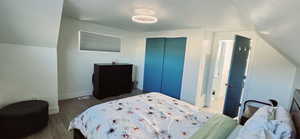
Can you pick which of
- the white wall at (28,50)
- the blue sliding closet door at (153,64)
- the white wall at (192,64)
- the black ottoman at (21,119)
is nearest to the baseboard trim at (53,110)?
the white wall at (28,50)

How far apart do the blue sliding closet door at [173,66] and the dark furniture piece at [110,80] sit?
114 cm

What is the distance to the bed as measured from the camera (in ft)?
4.47

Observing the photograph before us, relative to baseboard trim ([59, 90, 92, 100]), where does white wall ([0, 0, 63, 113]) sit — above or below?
above

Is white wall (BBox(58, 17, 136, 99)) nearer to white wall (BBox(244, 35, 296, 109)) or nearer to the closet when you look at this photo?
the closet

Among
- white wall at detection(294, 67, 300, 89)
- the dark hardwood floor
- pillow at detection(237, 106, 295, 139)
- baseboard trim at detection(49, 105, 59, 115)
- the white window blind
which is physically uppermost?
the white window blind

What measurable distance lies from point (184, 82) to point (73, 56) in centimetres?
297

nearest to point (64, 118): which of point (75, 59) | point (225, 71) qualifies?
point (75, 59)

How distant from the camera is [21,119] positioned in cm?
202

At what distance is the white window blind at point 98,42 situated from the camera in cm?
373

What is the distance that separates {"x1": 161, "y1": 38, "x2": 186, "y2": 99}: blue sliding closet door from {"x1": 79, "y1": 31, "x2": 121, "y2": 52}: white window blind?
163 cm

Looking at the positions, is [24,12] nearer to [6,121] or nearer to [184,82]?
[6,121]

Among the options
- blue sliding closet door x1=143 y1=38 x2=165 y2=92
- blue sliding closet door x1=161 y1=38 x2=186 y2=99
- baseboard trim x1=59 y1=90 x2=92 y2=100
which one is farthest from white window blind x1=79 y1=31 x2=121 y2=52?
blue sliding closet door x1=161 y1=38 x2=186 y2=99

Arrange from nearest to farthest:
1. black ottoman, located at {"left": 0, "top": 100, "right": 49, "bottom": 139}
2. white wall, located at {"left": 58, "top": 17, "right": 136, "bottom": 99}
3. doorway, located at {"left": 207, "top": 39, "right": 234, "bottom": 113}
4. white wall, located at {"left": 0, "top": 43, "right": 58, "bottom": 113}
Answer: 1. black ottoman, located at {"left": 0, "top": 100, "right": 49, "bottom": 139}
2. white wall, located at {"left": 0, "top": 43, "right": 58, "bottom": 113}
3. white wall, located at {"left": 58, "top": 17, "right": 136, "bottom": 99}
4. doorway, located at {"left": 207, "top": 39, "right": 234, "bottom": 113}

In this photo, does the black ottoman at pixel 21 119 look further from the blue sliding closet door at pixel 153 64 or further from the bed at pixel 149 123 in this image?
the blue sliding closet door at pixel 153 64
